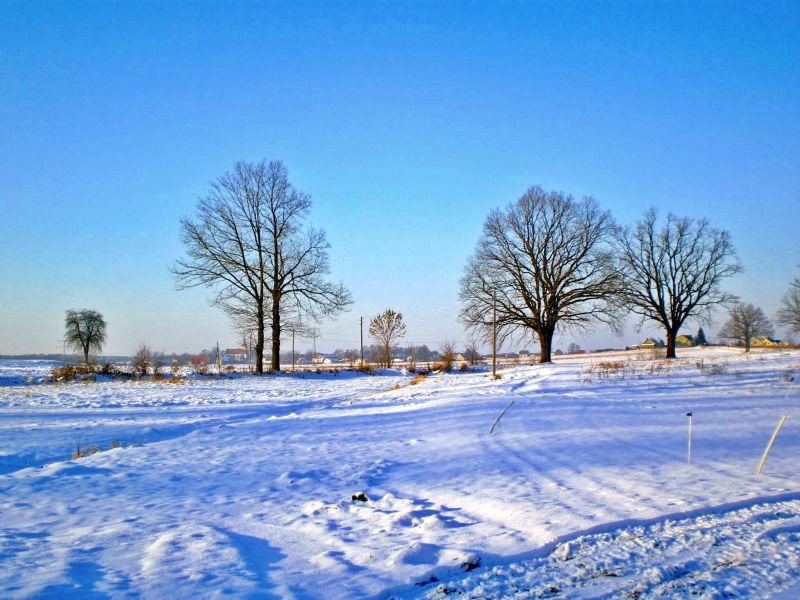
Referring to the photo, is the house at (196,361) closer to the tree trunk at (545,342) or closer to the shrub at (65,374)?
the shrub at (65,374)

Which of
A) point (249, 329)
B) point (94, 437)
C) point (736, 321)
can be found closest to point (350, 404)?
point (94, 437)

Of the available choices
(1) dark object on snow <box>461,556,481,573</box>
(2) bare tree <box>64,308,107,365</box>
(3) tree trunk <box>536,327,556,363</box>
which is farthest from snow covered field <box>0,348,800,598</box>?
(2) bare tree <box>64,308,107,365</box>

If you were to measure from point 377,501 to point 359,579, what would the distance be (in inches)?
88.0

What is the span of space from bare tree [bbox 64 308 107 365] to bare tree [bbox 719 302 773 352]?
291 feet

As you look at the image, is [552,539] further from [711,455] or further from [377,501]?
[711,455]

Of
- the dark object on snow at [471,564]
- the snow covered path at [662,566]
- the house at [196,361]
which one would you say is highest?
the snow covered path at [662,566]

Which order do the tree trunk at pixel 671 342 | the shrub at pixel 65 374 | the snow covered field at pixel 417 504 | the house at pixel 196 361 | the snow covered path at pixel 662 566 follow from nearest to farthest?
the snow covered path at pixel 662 566 < the snow covered field at pixel 417 504 < the shrub at pixel 65 374 < the tree trunk at pixel 671 342 < the house at pixel 196 361

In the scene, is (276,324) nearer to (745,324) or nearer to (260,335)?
(260,335)

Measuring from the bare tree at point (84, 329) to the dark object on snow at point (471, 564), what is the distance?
7687cm

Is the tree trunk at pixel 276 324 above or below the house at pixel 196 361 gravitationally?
above

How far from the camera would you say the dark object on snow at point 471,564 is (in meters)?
3.60

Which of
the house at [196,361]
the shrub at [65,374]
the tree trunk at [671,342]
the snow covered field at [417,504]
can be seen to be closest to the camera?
the snow covered field at [417,504]

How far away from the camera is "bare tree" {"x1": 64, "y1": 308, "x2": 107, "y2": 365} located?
220ft

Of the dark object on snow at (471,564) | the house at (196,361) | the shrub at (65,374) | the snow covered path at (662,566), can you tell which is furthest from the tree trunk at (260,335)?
the snow covered path at (662,566)
